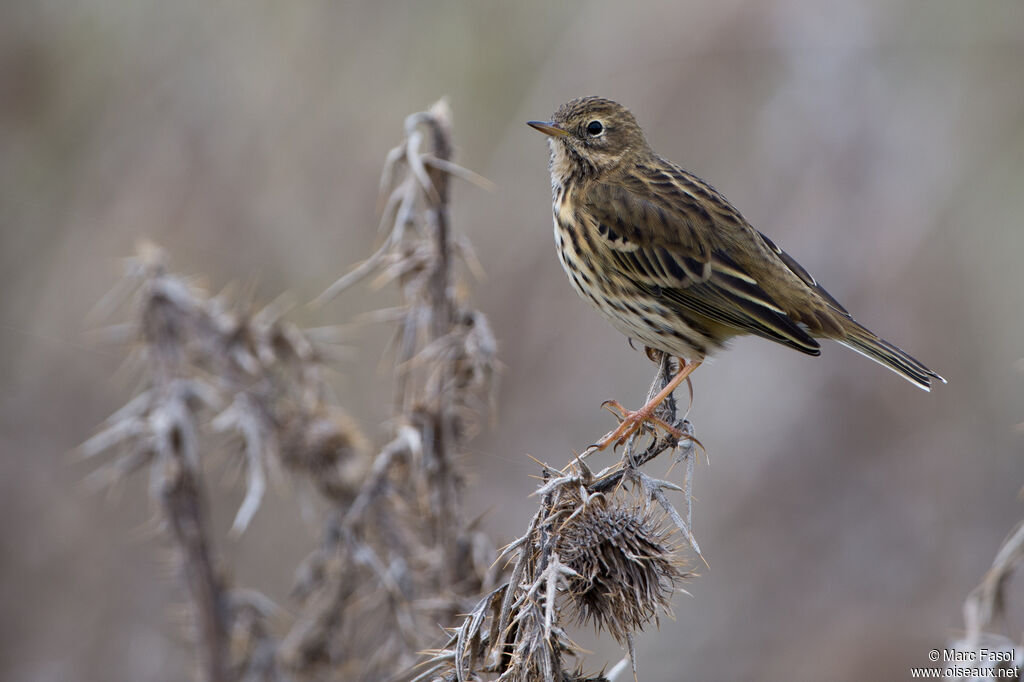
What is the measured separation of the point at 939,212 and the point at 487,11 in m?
4.56

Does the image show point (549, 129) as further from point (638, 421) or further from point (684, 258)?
point (638, 421)

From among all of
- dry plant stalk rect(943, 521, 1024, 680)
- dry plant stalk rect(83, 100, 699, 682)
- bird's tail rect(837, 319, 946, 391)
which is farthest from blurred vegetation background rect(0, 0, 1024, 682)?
dry plant stalk rect(943, 521, 1024, 680)

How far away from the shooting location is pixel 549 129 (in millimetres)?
5148

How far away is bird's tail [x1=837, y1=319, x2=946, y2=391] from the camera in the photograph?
4832 millimetres

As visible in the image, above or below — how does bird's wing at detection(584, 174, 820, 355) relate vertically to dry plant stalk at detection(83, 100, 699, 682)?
above

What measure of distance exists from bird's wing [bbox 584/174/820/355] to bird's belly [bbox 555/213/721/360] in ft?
0.24

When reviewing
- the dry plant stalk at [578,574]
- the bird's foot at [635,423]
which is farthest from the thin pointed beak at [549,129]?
the dry plant stalk at [578,574]

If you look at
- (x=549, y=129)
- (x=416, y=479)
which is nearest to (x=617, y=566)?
(x=416, y=479)

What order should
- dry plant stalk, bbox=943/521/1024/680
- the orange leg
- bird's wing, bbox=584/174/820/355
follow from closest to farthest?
dry plant stalk, bbox=943/521/1024/680, the orange leg, bird's wing, bbox=584/174/820/355

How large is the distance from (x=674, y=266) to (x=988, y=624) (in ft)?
7.26

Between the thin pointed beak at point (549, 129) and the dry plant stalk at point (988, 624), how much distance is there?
300cm

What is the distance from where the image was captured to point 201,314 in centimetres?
463

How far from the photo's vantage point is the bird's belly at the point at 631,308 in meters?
4.67

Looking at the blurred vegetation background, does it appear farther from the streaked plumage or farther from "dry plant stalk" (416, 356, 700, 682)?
"dry plant stalk" (416, 356, 700, 682)
